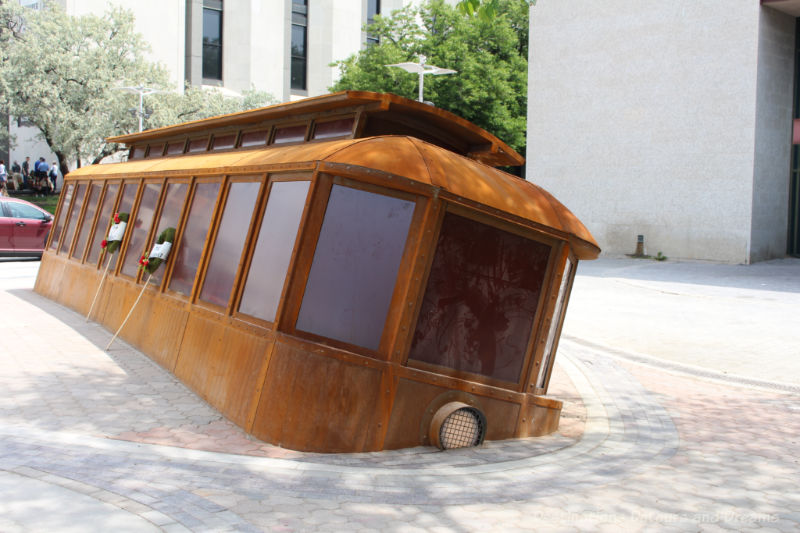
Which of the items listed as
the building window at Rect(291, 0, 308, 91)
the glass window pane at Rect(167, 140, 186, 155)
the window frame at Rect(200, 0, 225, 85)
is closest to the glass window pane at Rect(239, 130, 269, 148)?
the glass window pane at Rect(167, 140, 186, 155)

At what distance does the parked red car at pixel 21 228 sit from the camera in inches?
882

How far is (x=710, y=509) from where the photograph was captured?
5227mm

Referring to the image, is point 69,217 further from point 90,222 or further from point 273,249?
point 273,249

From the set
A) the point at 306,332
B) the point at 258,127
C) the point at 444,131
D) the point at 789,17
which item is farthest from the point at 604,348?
the point at 789,17

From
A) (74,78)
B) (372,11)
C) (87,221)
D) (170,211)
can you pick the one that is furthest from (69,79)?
(170,211)

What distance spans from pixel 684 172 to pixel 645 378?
18.0m

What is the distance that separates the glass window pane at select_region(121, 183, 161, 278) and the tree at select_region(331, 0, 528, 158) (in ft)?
96.7

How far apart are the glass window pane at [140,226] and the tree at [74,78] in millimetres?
27737

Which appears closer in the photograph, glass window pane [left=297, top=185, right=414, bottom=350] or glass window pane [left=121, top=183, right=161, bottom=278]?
glass window pane [left=297, top=185, right=414, bottom=350]

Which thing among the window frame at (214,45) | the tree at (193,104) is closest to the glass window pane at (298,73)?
the window frame at (214,45)

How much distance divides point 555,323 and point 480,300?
4.05 ft

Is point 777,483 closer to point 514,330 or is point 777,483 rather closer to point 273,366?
point 514,330

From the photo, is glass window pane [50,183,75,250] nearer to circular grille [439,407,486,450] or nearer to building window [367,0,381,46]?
circular grille [439,407,486,450]

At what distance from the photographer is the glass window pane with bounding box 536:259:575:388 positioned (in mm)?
7473
